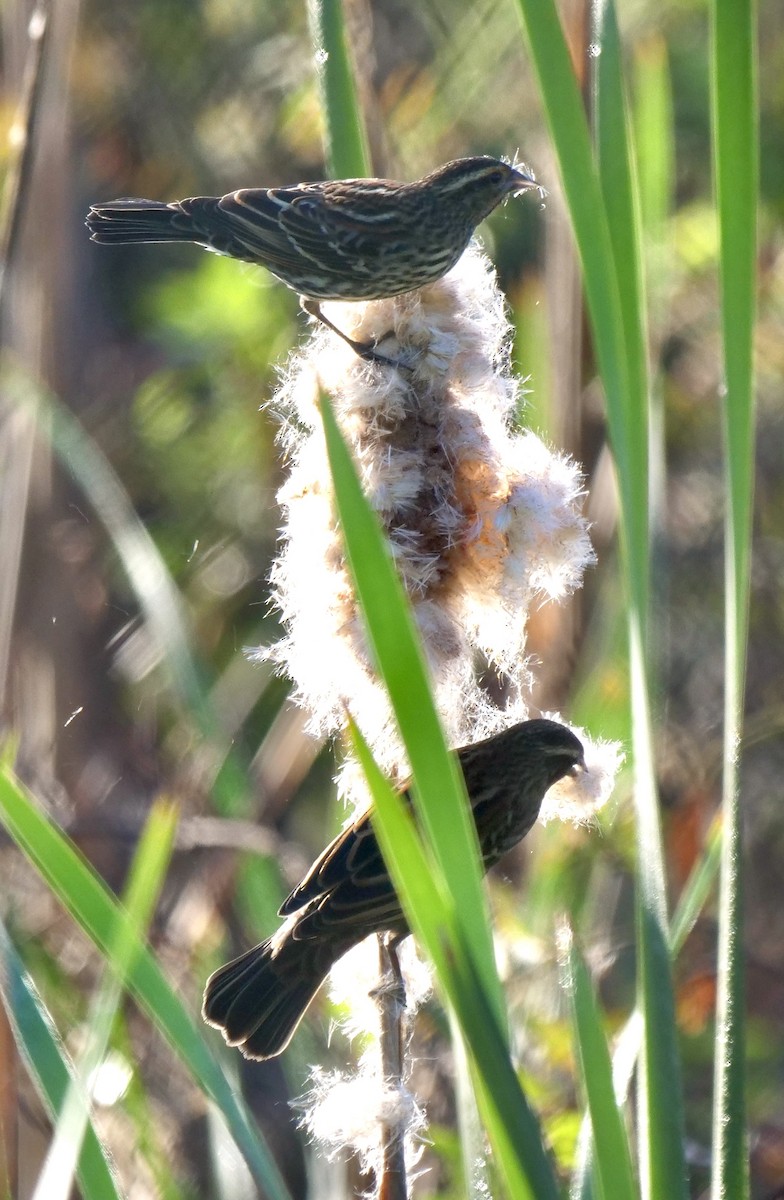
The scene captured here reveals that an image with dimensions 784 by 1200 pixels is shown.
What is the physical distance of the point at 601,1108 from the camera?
36.1 inches

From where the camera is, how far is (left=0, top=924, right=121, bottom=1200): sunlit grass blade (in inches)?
39.2

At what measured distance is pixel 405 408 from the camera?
1.46 metres

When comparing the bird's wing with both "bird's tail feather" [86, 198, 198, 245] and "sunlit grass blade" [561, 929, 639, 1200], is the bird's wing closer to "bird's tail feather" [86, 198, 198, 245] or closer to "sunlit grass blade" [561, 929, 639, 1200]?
"sunlit grass blade" [561, 929, 639, 1200]

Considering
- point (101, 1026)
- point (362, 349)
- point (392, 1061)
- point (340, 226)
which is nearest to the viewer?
point (101, 1026)

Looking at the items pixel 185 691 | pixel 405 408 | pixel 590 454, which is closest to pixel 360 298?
pixel 405 408

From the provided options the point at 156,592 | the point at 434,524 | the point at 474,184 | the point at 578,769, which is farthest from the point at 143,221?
the point at 578,769

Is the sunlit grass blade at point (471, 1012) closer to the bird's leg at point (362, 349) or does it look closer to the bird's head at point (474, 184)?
the bird's leg at point (362, 349)

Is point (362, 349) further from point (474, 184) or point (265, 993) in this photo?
point (265, 993)

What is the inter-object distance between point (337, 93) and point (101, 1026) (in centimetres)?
97

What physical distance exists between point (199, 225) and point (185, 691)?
0.76 m

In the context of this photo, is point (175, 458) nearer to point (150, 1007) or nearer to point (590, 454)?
point (590, 454)

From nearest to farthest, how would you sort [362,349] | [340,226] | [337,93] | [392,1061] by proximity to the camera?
1. [392,1061]
2. [337,93]
3. [362,349]
4. [340,226]

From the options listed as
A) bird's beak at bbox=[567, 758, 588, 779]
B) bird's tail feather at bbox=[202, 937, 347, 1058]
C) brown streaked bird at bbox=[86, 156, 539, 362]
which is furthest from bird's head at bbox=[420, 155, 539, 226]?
bird's tail feather at bbox=[202, 937, 347, 1058]

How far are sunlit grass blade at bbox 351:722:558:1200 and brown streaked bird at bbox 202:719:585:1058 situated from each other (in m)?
0.52
